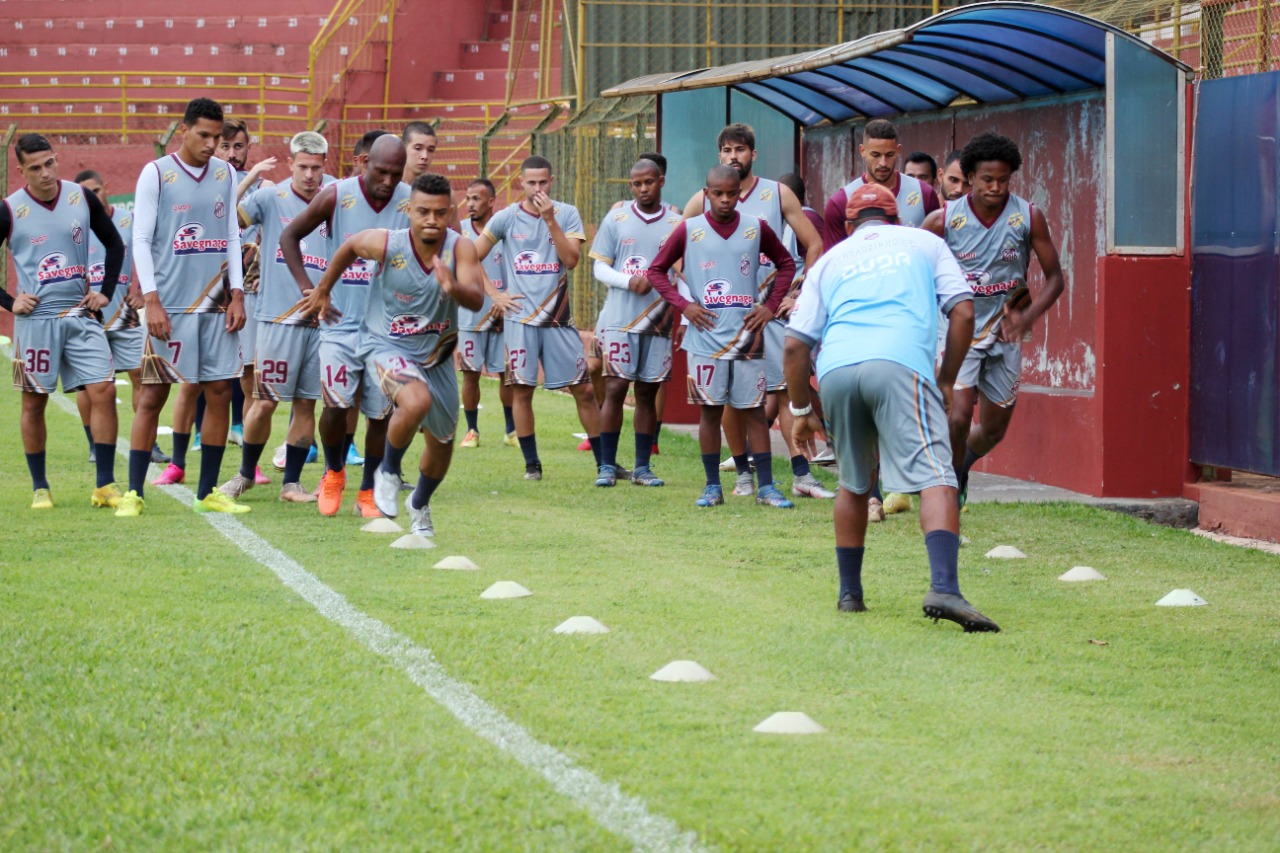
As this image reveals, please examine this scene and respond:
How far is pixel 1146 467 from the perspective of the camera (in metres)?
10.3

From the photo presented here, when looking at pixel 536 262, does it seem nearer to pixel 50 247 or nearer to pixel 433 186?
pixel 50 247

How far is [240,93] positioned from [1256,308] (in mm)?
24452

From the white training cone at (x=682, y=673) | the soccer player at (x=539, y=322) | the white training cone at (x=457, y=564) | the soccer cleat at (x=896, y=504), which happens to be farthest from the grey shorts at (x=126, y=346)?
the white training cone at (x=682, y=673)

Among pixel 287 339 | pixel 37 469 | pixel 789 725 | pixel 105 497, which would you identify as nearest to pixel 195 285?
pixel 287 339

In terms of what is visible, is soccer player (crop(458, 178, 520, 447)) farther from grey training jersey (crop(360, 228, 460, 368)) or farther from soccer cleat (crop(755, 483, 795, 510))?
grey training jersey (crop(360, 228, 460, 368))

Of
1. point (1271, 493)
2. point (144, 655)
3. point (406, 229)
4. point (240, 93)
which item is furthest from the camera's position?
point (240, 93)

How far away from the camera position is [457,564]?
310 inches

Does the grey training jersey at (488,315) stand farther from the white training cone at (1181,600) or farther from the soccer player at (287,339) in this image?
the white training cone at (1181,600)

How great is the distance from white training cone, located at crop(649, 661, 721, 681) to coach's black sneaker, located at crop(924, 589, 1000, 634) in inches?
47.1

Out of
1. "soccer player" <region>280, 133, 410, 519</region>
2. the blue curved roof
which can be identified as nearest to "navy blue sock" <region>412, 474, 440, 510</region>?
"soccer player" <region>280, 133, 410, 519</region>

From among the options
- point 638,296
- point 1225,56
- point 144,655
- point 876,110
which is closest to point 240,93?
point 876,110

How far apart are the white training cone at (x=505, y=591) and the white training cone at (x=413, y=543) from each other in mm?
1325

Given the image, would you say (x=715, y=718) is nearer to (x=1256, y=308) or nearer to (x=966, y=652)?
(x=966, y=652)

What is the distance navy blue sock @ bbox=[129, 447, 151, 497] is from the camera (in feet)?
31.7
